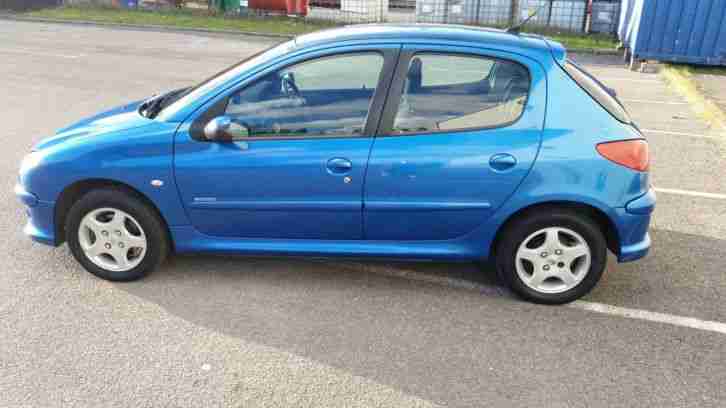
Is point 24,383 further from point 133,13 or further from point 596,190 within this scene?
point 133,13

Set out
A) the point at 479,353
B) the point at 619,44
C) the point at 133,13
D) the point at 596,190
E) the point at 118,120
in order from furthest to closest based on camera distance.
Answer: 1. the point at 133,13
2. the point at 619,44
3. the point at 118,120
4. the point at 596,190
5. the point at 479,353

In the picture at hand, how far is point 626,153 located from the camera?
11.7ft

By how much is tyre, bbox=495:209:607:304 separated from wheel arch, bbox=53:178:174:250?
2.14m

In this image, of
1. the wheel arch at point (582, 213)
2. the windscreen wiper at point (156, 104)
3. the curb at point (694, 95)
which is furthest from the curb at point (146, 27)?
the wheel arch at point (582, 213)

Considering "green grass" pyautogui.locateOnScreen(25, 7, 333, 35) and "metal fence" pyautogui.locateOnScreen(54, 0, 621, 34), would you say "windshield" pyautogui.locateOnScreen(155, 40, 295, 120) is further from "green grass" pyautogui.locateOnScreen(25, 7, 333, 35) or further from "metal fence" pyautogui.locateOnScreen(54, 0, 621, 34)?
"green grass" pyautogui.locateOnScreen(25, 7, 333, 35)

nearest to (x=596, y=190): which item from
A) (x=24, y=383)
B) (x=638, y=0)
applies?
(x=24, y=383)

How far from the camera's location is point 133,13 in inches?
798

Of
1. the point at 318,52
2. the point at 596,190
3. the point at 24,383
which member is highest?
the point at 318,52

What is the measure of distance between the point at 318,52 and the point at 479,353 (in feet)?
6.41

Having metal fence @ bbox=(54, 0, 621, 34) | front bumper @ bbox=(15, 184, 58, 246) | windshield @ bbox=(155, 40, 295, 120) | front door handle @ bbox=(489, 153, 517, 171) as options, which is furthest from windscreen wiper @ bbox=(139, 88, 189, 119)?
metal fence @ bbox=(54, 0, 621, 34)

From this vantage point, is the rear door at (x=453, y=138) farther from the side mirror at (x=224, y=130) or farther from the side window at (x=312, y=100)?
the side mirror at (x=224, y=130)

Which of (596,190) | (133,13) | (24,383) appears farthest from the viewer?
(133,13)

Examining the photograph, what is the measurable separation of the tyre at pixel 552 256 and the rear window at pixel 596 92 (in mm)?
657

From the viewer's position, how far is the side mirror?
3613 millimetres
